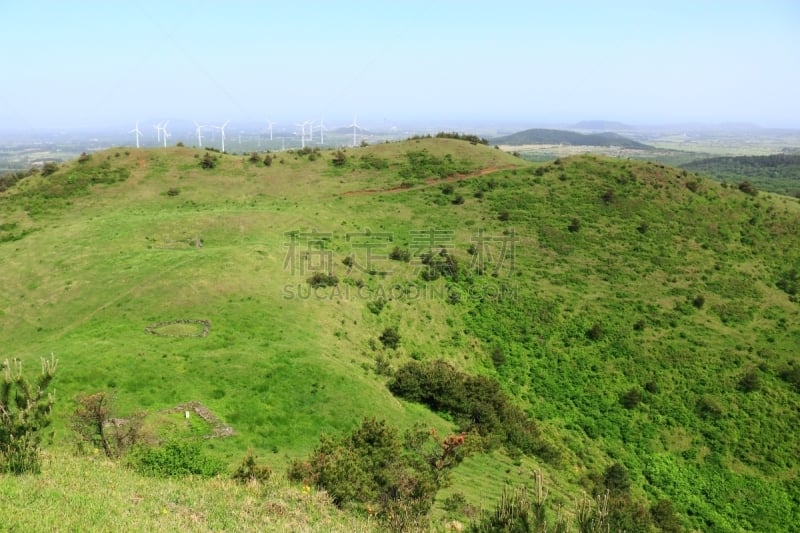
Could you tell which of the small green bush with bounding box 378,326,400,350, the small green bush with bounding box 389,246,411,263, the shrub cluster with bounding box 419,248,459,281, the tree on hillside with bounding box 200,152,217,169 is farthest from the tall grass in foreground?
the tree on hillside with bounding box 200,152,217,169

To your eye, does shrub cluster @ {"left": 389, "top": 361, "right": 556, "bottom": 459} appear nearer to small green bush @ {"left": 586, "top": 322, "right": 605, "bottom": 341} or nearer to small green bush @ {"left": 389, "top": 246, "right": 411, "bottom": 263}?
small green bush @ {"left": 586, "top": 322, "right": 605, "bottom": 341}

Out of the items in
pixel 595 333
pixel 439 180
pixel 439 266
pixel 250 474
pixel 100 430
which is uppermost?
pixel 439 180

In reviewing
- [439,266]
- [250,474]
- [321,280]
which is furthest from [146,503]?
[439,266]

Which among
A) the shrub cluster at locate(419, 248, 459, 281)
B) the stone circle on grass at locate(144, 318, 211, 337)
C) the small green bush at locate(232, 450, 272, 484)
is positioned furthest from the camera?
the shrub cluster at locate(419, 248, 459, 281)

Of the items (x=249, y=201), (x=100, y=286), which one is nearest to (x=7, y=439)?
(x=100, y=286)

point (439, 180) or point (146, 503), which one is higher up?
point (439, 180)

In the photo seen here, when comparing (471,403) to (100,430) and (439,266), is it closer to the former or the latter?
(100,430)

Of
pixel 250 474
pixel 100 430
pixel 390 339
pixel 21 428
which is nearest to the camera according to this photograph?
pixel 21 428

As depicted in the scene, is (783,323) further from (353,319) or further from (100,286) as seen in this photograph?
(100,286)

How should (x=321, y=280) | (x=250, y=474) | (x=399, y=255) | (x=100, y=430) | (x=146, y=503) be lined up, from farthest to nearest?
(x=399, y=255), (x=321, y=280), (x=100, y=430), (x=250, y=474), (x=146, y=503)
